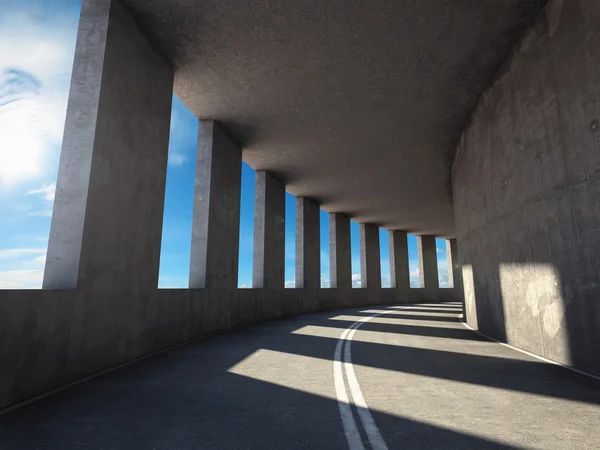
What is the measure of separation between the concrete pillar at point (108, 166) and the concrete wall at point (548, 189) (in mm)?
8110

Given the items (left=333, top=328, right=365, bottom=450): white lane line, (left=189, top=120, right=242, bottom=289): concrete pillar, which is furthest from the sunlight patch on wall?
(left=189, top=120, right=242, bottom=289): concrete pillar

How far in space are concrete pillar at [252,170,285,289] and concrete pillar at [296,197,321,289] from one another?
11.1 ft

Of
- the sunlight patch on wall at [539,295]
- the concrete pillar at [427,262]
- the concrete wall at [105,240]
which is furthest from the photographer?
the concrete pillar at [427,262]

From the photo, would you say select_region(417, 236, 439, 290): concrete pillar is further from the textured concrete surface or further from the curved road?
the curved road

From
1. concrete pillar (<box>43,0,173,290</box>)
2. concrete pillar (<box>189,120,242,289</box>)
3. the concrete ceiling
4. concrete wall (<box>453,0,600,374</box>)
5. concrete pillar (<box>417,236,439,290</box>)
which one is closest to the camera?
concrete wall (<box>453,0,600,374</box>)

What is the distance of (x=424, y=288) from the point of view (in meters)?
34.1

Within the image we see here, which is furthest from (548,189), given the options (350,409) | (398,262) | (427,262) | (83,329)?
(427,262)

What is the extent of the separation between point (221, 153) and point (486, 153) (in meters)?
8.36

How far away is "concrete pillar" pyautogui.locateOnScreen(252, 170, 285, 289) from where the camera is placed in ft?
54.4

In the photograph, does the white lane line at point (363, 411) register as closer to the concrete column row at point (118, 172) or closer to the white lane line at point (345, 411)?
the white lane line at point (345, 411)

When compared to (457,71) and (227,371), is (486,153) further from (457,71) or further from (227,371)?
(227,371)

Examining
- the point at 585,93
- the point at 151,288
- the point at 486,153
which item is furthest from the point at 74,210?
the point at 486,153

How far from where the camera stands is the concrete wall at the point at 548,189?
5.68 m

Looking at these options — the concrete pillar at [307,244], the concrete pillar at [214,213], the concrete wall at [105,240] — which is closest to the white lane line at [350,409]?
the concrete wall at [105,240]
